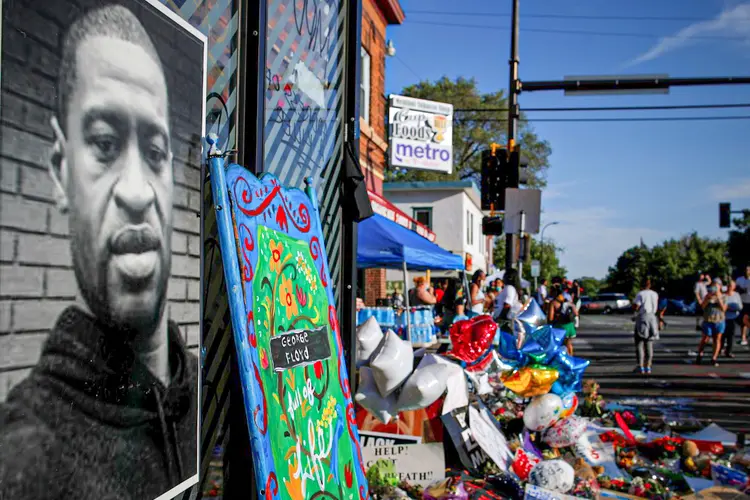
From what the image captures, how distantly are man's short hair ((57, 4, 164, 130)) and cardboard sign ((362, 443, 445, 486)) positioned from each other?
309 cm

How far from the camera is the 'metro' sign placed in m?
20.1

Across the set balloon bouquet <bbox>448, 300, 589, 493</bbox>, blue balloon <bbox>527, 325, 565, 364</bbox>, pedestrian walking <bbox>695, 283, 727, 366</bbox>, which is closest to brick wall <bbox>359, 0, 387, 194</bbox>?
pedestrian walking <bbox>695, 283, 727, 366</bbox>

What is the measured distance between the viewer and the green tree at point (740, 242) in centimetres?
6296

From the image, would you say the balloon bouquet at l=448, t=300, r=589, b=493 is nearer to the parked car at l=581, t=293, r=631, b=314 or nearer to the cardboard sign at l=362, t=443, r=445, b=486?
the cardboard sign at l=362, t=443, r=445, b=486

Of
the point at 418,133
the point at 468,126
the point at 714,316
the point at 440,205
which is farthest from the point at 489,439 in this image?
the point at 468,126

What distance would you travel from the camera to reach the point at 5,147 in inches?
63.4

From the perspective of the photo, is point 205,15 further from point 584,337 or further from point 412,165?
point 584,337

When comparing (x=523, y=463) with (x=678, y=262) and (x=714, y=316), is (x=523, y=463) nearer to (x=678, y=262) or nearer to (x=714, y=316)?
(x=714, y=316)

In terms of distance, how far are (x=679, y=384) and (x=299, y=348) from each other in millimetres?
10538

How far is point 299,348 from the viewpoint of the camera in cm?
281

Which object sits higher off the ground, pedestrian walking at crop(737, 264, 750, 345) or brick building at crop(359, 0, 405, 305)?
brick building at crop(359, 0, 405, 305)

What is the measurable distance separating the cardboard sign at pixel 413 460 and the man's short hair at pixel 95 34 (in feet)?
10.1

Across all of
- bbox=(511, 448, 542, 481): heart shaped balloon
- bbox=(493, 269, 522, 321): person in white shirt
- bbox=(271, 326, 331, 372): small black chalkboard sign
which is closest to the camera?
bbox=(271, 326, 331, 372): small black chalkboard sign

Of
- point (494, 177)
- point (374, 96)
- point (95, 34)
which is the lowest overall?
point (95, 34)
